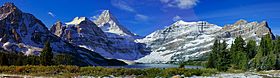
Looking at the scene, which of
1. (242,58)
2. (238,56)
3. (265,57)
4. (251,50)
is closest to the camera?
(242,58)

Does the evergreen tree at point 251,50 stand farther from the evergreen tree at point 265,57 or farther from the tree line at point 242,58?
the evergreen tree at point 265,57

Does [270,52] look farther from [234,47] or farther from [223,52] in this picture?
[223,52]

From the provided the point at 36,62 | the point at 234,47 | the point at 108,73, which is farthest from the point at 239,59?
the point at 108,73

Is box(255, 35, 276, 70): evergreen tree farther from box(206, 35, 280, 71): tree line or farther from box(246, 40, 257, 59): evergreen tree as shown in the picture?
box(246, 40, 257, 59): evergreen tree

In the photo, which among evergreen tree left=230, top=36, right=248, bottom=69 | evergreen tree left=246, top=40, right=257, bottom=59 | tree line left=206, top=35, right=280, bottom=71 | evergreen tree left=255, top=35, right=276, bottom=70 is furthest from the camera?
evergreen tree left=246, top=40, right=257, bottom=59

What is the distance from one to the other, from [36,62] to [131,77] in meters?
94.7

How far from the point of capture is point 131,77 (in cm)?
5528

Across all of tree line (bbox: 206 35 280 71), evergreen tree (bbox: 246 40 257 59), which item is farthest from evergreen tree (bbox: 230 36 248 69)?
evergreen tree (bbox: 246 40 257 59)

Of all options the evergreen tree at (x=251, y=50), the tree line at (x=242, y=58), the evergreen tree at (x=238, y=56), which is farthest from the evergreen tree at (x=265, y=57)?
the evergreen tree at (x=238, y=56)

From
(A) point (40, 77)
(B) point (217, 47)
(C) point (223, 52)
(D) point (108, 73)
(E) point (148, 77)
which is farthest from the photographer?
(B) point (217, 47)

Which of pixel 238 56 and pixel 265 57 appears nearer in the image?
pixel 238 56

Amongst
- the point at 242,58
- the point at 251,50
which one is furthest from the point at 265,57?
the point at 242,58

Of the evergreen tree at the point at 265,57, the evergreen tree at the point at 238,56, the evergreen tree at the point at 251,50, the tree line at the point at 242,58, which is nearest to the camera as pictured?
the tree line at the point at 242,58

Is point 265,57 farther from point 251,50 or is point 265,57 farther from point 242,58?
point 242,58
